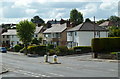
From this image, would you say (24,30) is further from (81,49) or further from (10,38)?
(10,38)

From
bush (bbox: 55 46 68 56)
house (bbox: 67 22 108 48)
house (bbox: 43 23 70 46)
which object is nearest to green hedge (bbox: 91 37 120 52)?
bush (bbox: 55 46 68 56)

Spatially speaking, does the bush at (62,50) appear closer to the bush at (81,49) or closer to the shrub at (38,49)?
the bush at (81,49)

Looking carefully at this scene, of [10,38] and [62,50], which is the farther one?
[10,38]

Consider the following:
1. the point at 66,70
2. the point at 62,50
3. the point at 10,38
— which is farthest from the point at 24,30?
the point at 10,38

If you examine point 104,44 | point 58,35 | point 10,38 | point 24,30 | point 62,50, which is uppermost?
point 24,30

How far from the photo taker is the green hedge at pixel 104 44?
147 ft

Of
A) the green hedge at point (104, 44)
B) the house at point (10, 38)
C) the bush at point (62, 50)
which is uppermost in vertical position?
the house at point (10, 38)

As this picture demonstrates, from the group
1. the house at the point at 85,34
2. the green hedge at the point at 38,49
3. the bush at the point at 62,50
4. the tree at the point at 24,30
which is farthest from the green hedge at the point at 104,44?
the tree at the point at 24,30

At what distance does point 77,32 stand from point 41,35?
26123 millimetres

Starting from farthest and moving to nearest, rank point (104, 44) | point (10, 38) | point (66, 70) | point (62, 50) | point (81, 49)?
1. point (10, 38)
2. point (81, 49)
3. point (62, 50)
4. point (104, 44)
5. point (66, 70)

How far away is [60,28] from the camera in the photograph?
254ft

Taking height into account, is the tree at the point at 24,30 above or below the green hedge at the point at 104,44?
above

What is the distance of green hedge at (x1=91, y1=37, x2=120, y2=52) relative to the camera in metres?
44.7

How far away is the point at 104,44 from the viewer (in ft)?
147
